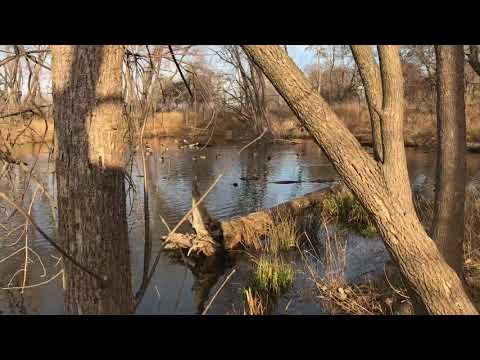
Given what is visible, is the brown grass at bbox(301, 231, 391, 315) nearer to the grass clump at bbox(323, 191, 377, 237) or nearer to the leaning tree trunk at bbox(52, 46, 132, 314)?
the grass clump at bbox(323, 191, 377, 237)

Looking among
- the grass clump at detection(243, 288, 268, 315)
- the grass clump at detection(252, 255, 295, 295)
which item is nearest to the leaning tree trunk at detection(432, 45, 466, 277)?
the grass clump at detection(243, 288, 268, 315)

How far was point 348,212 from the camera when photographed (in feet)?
27.1

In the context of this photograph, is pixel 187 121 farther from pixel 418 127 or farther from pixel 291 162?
pixel 418 127

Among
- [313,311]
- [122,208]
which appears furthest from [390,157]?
[313,311]

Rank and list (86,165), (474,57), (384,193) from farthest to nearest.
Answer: (474,57) → (384,193) → (86,165)

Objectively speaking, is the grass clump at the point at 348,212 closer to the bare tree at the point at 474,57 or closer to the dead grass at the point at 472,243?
the dead grass at the point at 472,243

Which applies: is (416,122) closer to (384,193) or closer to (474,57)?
(474,57)

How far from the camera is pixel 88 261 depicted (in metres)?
1.57

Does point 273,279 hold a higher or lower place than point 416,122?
lower

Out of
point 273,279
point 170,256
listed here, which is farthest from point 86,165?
point 170,256

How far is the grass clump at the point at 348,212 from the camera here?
7693mm

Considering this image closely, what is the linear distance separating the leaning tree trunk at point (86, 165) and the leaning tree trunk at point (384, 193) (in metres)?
0.67

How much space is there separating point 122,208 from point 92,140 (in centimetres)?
31

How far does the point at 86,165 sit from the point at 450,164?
10.2 feet
